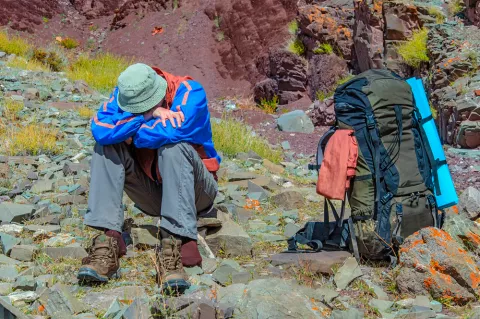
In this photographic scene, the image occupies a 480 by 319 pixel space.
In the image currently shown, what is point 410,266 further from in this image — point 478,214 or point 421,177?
point 478,214

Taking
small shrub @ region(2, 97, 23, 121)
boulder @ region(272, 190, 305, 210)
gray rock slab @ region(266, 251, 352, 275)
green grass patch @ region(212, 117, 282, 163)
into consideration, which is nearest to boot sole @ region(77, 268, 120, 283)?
gray rock slab @ region(266, 251, 352, 275)

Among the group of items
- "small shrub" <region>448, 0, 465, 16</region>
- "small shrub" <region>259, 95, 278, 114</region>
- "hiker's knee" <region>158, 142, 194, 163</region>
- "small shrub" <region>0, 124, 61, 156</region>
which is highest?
"small shrub" <region>448, 0, 465, 16</region>

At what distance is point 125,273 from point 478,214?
226cm

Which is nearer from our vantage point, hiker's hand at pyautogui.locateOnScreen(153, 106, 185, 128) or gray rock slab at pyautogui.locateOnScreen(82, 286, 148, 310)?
gray rock slab at pyautogui.locateOnScreen(82, 286, 148, 310)

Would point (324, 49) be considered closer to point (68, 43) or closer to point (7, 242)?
point (7, 242)

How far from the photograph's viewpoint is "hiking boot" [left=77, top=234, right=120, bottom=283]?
2914 mm

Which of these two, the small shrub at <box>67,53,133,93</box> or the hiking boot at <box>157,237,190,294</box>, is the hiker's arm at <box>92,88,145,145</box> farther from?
the small shrub at <box>67,53,133,93</box>

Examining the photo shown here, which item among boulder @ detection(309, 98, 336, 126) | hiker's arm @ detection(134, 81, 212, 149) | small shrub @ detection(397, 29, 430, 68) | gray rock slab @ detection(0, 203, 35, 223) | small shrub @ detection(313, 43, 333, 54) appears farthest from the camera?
small shrub @ detection(313, 43, 333, 54)

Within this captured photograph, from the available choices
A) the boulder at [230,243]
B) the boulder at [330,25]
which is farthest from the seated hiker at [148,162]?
the boulder at [330,25]

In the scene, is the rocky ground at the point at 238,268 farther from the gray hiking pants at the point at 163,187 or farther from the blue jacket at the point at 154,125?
the blue jacket at the point at 154,125

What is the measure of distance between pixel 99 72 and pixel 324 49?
14.6 ft

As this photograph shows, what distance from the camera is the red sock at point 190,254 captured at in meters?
3.07

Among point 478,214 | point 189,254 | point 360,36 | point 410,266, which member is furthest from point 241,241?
point 360,36

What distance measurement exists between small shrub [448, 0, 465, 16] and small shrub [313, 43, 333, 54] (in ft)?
8.05
